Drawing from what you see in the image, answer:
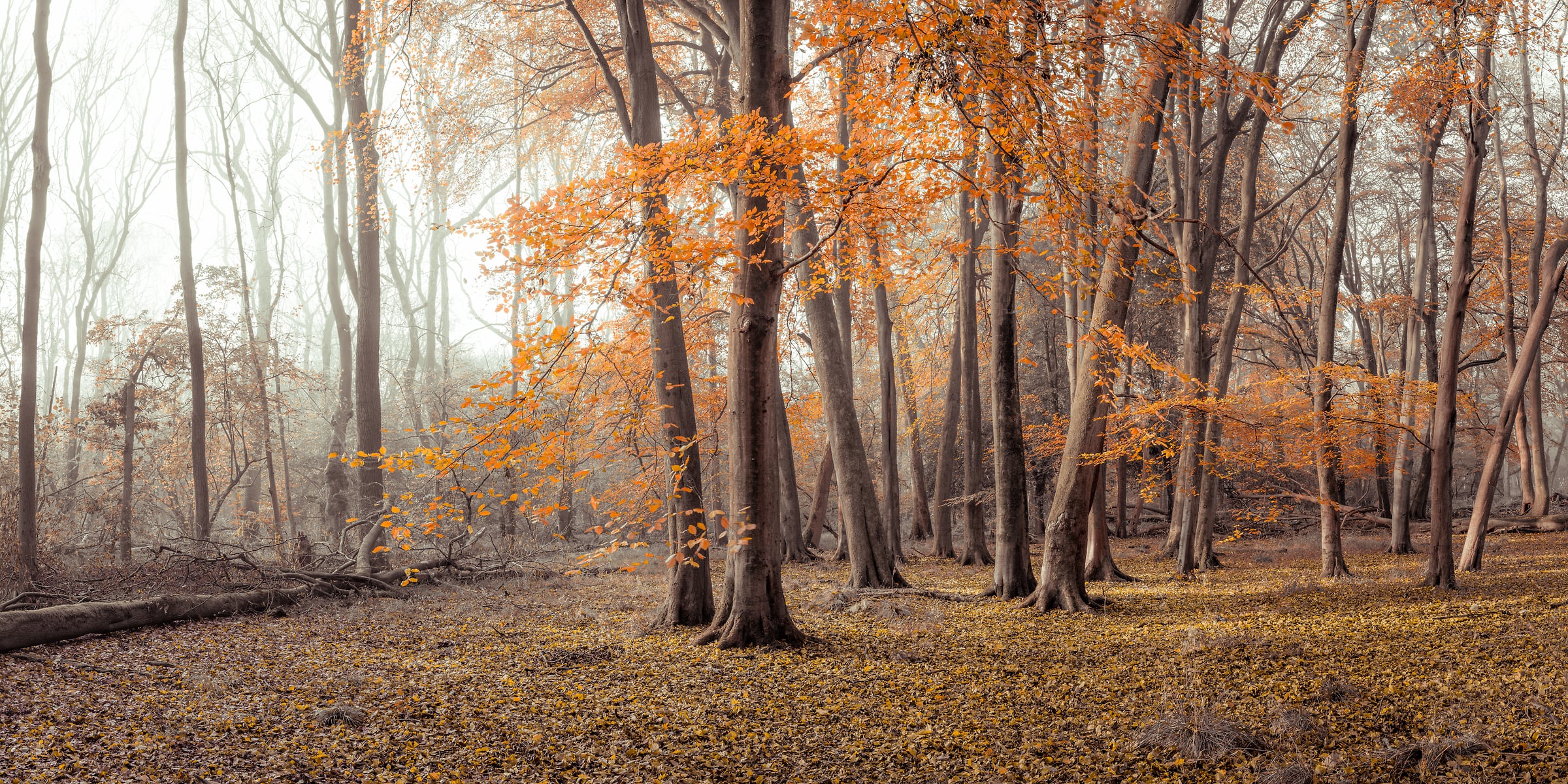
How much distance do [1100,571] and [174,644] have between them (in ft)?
31.6

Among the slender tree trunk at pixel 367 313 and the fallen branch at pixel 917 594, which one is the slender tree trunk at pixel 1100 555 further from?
the slender tree trunk at pixel 367 313

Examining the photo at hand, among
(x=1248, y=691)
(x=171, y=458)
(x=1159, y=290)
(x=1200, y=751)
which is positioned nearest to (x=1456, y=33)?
(x=1248, y=691)

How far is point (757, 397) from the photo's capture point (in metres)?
5.98

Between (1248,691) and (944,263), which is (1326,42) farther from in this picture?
(1248,691)

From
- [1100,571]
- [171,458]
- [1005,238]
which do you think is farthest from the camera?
[171,458]

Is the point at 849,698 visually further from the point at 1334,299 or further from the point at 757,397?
the point at 1334,299

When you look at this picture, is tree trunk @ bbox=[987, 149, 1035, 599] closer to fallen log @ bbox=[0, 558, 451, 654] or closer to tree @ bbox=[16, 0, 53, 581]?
fallen log @ bbox=[0, 558, 451, 654]

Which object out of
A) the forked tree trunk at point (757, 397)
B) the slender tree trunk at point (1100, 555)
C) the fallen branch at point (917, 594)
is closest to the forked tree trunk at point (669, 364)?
the forked tree trunk at point (757, 397)

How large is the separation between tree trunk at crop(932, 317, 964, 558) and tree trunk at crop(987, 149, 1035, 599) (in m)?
5.21

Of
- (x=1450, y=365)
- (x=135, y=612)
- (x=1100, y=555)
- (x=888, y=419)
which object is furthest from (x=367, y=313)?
(x=1450, y=365)

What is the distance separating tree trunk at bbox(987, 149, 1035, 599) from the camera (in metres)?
8.62

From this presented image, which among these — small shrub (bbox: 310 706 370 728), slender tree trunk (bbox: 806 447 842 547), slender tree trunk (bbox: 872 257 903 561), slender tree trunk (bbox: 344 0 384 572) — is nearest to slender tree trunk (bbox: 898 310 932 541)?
slender tree trunk (bbox: 806 447 842 547)

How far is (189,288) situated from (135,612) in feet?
21.4

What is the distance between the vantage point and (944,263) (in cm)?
1644
